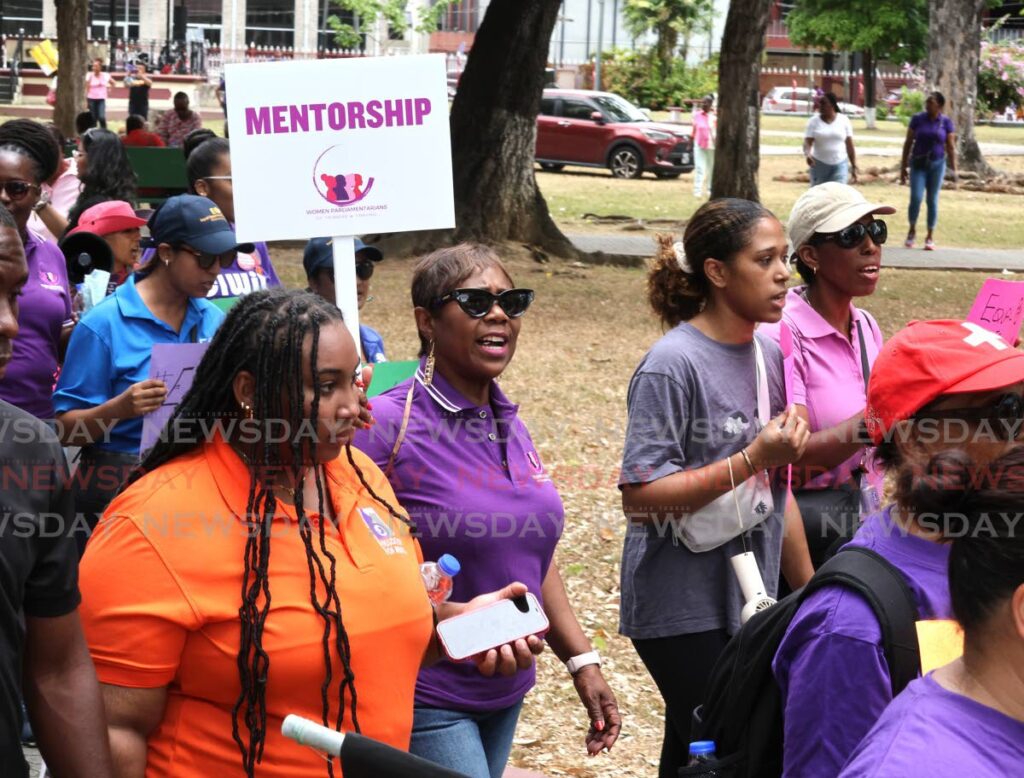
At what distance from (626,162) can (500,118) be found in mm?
15640

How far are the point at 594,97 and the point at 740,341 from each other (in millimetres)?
28136

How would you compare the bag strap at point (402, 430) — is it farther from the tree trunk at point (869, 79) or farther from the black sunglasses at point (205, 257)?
the tree trunk at point (869, 79)

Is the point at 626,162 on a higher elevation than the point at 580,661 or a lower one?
higher

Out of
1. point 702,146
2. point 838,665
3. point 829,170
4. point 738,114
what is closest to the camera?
point 838,665

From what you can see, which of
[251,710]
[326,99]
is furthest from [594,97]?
[251,710]

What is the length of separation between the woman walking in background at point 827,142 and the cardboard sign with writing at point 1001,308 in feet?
53.8

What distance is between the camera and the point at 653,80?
5634cm

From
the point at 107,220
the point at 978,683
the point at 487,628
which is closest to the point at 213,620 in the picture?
the point at 487,628

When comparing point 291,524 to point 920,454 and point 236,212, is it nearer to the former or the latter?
point 920,454

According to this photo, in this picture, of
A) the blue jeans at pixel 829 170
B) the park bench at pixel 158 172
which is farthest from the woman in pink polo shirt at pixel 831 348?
the blue jeans at pixel 829 170

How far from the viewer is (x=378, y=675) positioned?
280 centimetres

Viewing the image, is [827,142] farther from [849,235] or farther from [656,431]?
[656,431]

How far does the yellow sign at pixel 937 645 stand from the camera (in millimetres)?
2336

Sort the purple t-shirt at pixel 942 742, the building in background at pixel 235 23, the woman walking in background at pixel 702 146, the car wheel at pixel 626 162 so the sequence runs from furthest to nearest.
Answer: the building in background at pixel 235 23 → the car wheel at pixel 626 162 → the woman walking in background at pixel 702 146 → the purple t-shirt at pixel 942 742
